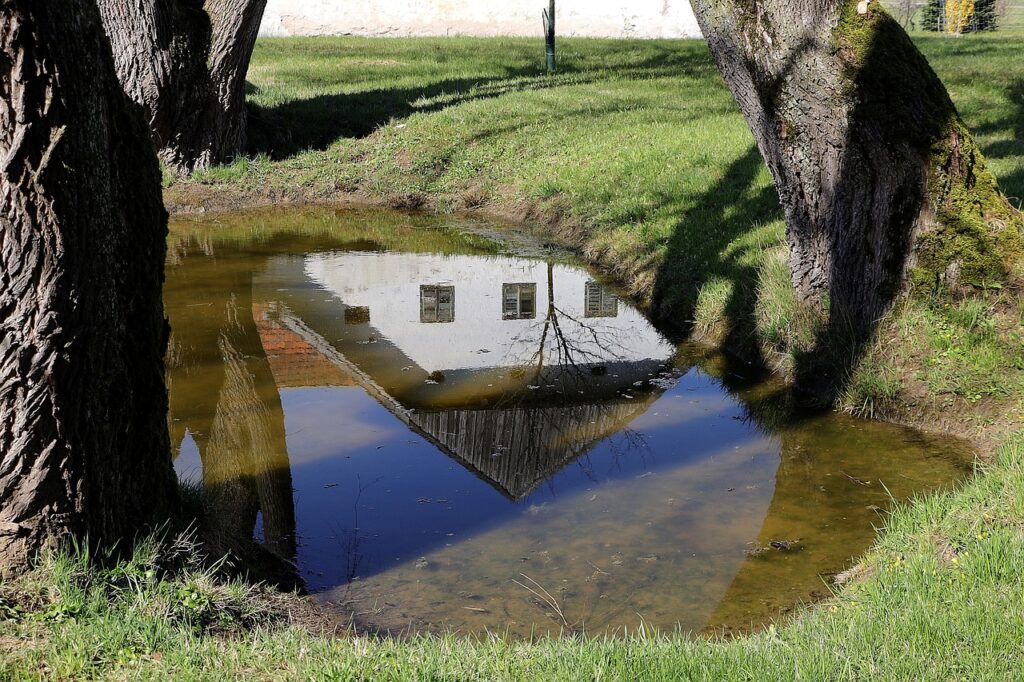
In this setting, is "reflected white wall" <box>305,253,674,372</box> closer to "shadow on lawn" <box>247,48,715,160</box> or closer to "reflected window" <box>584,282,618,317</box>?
"reflected window" <box>584,282,618,317</box>

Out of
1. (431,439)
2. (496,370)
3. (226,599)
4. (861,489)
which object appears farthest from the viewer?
(496,370)

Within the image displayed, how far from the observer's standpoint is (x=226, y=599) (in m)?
4.12

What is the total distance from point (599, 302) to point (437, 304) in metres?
1.46

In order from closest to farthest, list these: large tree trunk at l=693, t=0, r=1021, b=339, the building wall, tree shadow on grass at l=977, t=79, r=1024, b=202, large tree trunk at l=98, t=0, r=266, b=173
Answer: large tree trunk at l=693, t=0, r=1021, b=339 < tree shadow on grass at l=977, t=79, r=1024, b=202 < large tree trunk at l=98, t=0, r=266, b=173 < the building wall

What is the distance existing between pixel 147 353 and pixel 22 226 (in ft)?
2.99

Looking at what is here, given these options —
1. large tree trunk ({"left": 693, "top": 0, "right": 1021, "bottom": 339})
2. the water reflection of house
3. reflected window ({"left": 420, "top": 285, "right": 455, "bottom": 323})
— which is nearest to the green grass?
the water reflection of house

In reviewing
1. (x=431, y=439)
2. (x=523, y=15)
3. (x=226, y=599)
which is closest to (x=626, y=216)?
(x=431, y=439)

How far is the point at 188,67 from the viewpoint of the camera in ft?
44.4

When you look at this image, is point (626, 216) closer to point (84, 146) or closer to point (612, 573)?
point (612, 573)

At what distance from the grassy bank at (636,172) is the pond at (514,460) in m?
0.40

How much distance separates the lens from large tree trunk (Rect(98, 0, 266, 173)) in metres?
13.0

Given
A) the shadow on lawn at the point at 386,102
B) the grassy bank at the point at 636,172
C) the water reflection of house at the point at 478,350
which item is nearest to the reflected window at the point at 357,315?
the water reflection of house at the point at 478,350

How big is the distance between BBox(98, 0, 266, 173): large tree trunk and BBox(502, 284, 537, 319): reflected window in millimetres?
5359

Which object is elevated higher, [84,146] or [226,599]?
[84,146]
